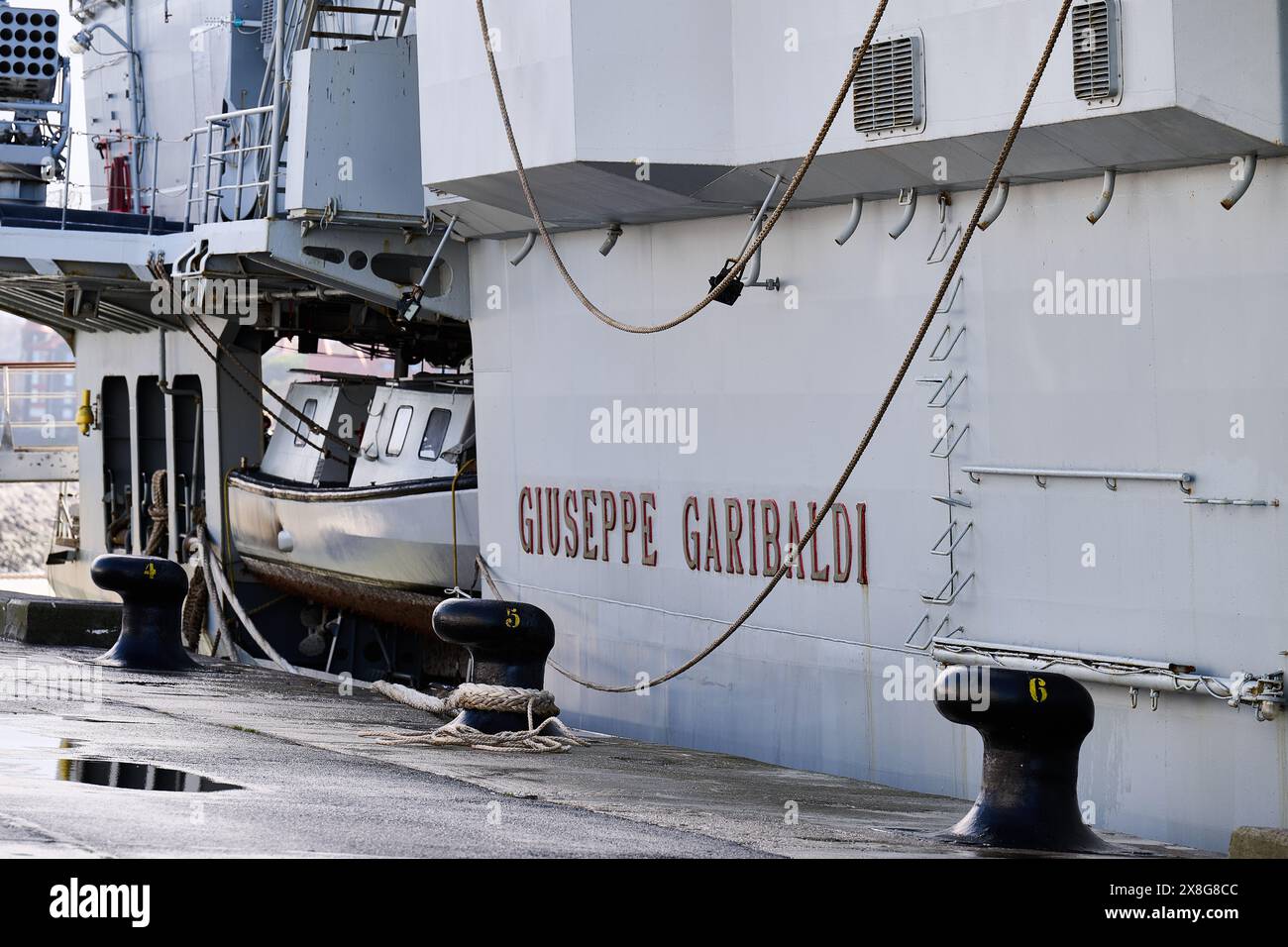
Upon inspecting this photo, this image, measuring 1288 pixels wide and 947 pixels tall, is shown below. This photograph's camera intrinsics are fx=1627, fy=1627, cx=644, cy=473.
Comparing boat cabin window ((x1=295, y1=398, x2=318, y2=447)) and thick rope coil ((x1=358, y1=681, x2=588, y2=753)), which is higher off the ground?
boat cabin window ((x1=295, y1=398, x2=318, y2=447))

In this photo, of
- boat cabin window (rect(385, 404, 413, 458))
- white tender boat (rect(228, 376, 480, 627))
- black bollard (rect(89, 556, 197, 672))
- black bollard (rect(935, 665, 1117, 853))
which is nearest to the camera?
black bollard (rect(935, 665, 1117, 853))

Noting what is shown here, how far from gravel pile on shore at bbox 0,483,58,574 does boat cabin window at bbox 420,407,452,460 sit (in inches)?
1663

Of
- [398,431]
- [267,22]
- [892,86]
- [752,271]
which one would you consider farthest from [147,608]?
[267,22]

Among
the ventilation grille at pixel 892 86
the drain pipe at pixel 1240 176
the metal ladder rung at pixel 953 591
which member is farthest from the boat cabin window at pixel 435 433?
the drain pipe at pixel 1240 176

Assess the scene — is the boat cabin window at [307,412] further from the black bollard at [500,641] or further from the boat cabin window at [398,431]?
the black bollard at [500,641]

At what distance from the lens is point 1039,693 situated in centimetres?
575

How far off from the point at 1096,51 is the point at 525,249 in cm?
533

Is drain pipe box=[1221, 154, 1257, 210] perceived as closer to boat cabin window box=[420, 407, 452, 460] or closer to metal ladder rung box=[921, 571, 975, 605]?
metal ladder rung box=[921, 571, 975, 605]

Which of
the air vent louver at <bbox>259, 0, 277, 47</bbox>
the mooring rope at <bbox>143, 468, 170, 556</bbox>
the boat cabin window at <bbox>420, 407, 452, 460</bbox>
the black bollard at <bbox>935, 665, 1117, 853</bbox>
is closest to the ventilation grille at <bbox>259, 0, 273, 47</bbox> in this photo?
the air vent louver at <bbox>259, 0, 277, 47</bbox>

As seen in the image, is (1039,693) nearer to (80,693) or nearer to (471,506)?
(80,693)

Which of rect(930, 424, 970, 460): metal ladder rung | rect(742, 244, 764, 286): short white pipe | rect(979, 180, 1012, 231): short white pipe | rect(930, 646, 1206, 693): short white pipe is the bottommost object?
Result: rect(930, 646, 1206, 693): short white pipe

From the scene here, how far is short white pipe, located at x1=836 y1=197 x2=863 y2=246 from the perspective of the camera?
338 inches

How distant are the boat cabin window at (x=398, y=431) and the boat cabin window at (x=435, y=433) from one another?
347 millimetres
